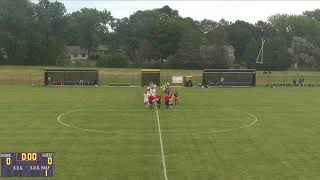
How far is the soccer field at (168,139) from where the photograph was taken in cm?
1750

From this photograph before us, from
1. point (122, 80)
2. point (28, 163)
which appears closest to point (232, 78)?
point (122, 80)

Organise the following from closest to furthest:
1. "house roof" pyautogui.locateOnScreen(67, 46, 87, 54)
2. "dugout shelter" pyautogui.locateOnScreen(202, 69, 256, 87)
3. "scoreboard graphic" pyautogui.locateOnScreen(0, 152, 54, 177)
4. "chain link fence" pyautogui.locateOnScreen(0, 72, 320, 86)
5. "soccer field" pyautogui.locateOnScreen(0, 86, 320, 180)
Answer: "scoreboard graphic" pyautogui.locateOnScreen(0, 152, 54, 177) < "soccer field" pyautogui.locateOnScreen(0, 86, 320, 180) < "dugout shelter" pyautogui.locateOnScreen(202, 69, 256, 87) < "chain link fence" pyautogui.locateOnScreen(0, 72, 320, 86) < "house roof" pyautogui.locateOnScreen(67, 46, 87, 54)

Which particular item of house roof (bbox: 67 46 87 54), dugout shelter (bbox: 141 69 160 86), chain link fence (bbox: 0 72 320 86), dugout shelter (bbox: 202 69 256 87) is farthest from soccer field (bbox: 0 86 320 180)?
house roof (bbox: 67 46 87 54)

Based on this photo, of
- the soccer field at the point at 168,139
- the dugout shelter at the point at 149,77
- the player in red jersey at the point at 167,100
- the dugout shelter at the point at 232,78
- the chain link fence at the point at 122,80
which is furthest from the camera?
the chain link fence at the point at 122,80

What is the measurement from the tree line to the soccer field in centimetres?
6542

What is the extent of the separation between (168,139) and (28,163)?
12.3 meters

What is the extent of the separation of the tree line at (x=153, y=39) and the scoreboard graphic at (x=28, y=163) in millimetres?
89756

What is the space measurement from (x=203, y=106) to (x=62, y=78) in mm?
31206

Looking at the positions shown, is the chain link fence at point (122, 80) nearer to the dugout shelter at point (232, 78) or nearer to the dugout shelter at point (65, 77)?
the dugout shelter at point (65, 77)

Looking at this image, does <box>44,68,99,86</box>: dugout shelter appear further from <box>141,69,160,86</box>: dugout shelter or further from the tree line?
the tree line

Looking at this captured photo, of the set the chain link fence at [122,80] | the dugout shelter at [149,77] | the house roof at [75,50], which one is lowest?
the chain link fence at [122,80]

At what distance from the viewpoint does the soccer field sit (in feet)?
57.4

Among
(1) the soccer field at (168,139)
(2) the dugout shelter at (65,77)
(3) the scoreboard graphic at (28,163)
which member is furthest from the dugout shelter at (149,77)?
(3) the scoreboard graphic at (28,163)

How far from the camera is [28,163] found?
11688 mm
